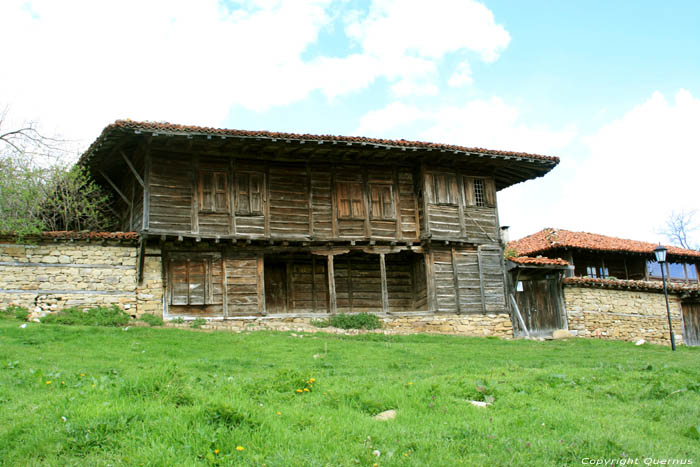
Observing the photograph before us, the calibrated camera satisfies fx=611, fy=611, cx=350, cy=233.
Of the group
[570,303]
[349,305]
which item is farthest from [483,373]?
[570,303]

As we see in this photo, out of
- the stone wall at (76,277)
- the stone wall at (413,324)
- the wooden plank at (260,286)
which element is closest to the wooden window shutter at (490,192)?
the stone wall at (413,324)

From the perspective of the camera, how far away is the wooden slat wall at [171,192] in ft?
61.3

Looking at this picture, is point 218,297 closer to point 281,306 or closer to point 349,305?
point 281,306

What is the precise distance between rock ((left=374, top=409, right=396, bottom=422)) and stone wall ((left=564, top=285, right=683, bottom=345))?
18156 mm

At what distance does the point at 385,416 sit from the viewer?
23.3ft

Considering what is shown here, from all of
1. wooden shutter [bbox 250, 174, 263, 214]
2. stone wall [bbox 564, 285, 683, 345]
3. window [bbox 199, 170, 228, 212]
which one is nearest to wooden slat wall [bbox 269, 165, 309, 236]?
wooden shutter [bbox 250, 174, 263, 214]

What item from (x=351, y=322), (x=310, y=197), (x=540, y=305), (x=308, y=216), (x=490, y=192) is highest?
(x=490, y=192)

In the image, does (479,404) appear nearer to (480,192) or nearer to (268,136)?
(268,136)

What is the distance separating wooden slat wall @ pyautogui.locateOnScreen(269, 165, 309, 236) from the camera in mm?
20125

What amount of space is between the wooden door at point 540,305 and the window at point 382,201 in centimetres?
Answer: 677

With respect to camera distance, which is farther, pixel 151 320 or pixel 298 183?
pixel 298 183

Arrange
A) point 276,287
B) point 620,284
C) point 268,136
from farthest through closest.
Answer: point 620,284 → point 276,287 → point 268,136

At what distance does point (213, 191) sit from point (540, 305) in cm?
1342

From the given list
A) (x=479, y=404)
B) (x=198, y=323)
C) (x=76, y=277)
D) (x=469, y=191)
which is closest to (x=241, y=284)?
(x=198, y=323)
